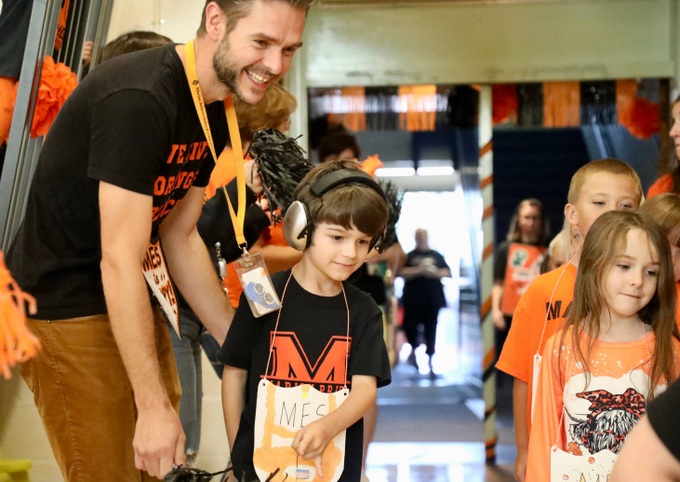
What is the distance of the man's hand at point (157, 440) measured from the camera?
201 cm

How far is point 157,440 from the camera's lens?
2014 mm

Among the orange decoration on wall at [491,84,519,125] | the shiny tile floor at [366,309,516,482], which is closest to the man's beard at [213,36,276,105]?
the shiny tile floor at [366,309,516,482]

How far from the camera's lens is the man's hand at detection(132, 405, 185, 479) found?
2.01 metres

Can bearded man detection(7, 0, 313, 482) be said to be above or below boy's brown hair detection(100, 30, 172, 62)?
below

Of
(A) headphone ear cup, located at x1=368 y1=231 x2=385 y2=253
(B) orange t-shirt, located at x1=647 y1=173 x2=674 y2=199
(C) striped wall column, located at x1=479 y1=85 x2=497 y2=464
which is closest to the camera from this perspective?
(A) headphone ear cup, located at x1=368 y1=231 x2=385 y2=253

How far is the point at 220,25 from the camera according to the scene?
218cm

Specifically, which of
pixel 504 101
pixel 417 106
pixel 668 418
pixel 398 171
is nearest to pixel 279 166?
pixel 668 418

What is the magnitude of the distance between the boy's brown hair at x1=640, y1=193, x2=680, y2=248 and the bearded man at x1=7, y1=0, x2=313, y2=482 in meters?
1.39

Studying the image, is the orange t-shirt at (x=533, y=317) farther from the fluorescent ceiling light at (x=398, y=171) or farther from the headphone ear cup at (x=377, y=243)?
the fluorescent ceiling light at (x=398, y=171)

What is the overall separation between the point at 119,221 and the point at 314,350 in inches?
25.2

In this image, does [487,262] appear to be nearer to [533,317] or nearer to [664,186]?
[664,186]

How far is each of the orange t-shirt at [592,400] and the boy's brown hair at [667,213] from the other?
457mm

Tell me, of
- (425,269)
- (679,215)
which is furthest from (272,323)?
(425,269)

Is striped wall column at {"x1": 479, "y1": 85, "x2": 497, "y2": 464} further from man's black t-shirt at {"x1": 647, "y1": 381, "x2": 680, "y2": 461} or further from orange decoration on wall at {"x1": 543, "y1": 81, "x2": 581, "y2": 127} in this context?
man's black t-shirt at {"x1": 647, "y1": 381, "x2": 680, "y2": 461}
